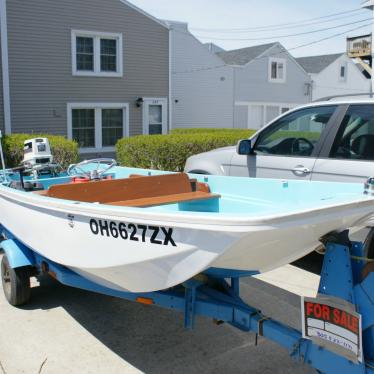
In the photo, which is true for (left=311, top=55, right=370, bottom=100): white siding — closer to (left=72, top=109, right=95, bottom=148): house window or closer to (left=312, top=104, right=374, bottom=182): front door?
(left=72, top=109, right=95, bottom=148): house window

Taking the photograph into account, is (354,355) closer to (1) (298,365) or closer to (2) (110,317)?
(1) (298,365)

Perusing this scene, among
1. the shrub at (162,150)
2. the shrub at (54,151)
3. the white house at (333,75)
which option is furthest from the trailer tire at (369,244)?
the white house at (333,75)

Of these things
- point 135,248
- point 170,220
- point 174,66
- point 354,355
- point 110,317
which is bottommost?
point 110,317

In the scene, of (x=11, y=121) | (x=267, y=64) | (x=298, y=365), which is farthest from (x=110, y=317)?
(x=267, y=64)

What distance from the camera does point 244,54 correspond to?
27.3 metres

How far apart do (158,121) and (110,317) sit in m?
15.5

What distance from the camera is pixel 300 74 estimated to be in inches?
1091

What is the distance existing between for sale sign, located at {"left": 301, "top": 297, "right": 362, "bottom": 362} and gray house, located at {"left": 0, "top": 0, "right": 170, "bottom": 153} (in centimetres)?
1449

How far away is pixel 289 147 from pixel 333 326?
330 cm

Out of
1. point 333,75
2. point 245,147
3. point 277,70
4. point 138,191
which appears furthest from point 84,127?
point 333,75

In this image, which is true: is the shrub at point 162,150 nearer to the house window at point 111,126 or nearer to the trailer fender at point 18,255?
the house window at point 111,126

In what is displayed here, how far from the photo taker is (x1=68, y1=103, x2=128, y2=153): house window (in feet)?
56.7

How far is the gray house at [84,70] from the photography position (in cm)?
1570

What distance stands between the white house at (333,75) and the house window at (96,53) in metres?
14.6
